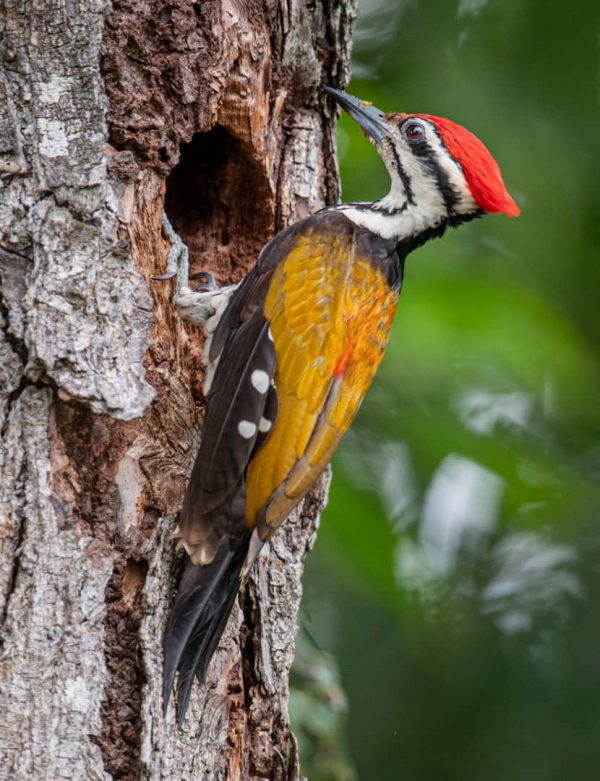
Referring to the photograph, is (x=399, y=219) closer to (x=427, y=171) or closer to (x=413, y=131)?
(x=427, y=171)

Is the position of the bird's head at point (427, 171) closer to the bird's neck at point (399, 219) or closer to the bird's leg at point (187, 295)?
the bird's neck at point (399, 219)

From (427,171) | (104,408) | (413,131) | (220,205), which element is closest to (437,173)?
(427,171)

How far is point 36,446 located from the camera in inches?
83.0

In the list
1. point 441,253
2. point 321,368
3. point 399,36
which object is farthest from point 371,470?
point 399,36

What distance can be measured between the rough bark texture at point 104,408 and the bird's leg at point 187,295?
0.15ft

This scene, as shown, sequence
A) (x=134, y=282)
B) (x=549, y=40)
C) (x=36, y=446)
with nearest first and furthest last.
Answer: (x=36, y=446) < (x=134, y=282) < (x=549, y=40)

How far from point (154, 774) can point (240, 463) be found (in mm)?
A: 723

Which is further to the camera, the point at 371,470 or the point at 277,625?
the point at 371,470

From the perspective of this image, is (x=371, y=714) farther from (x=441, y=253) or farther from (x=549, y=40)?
(x=549, y=40)

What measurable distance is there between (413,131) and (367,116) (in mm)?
168

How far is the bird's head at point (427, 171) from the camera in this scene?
2.78 metres

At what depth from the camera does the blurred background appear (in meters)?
3.20

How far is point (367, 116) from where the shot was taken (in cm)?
307

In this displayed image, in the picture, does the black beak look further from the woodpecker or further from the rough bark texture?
the rough bark texture
